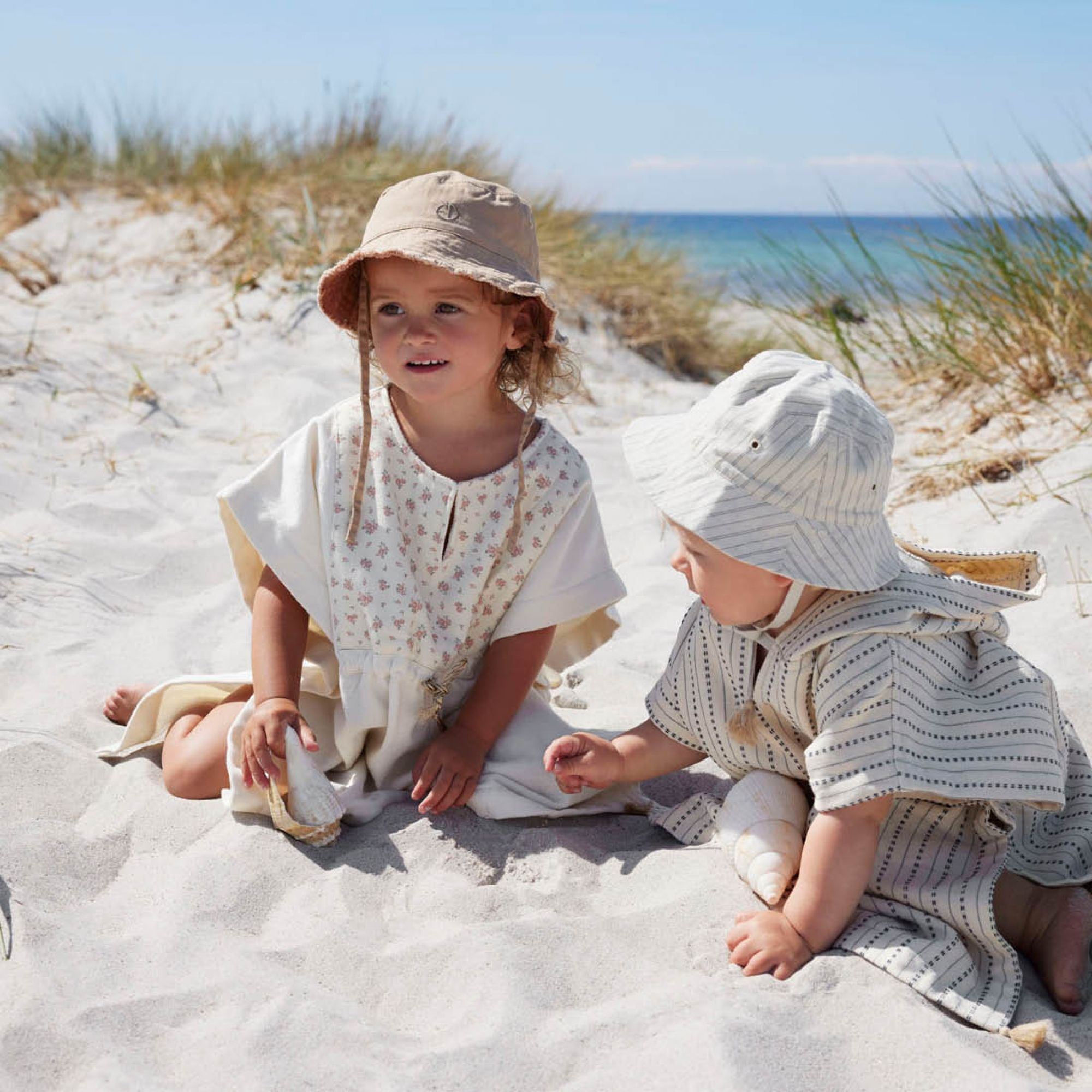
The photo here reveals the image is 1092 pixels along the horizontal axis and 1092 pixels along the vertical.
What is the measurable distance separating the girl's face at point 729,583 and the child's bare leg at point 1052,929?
600mm

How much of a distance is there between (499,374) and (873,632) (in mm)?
1001

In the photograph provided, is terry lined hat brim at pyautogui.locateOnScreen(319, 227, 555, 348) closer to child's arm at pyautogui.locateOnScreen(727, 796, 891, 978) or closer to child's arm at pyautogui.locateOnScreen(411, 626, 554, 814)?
child's arm at pyautogui.locateOnScreen(411, 626, 554, 814)

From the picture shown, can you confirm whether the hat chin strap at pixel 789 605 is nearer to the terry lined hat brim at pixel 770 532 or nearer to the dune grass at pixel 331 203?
the terry lined hat brim at pixel 770 532

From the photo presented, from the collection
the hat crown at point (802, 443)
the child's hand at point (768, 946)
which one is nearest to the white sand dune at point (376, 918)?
the child's hand at point (768, 946)

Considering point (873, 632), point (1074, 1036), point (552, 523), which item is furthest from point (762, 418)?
point (1074, 1036)

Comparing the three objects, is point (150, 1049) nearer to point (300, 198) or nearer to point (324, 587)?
point (324, 587)

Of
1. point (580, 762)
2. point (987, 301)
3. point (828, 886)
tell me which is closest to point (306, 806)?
point (580, 762)

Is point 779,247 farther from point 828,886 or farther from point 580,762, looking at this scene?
point 828,886

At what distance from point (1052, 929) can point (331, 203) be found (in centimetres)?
568

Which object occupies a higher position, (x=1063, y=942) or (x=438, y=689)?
(x=1063, y=942)

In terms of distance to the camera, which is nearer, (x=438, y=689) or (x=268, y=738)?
(x=268, y=738)

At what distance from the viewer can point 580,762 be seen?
2115 mm

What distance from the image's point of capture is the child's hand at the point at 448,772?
84.7 inches

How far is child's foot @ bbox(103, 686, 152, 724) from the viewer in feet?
8.24
